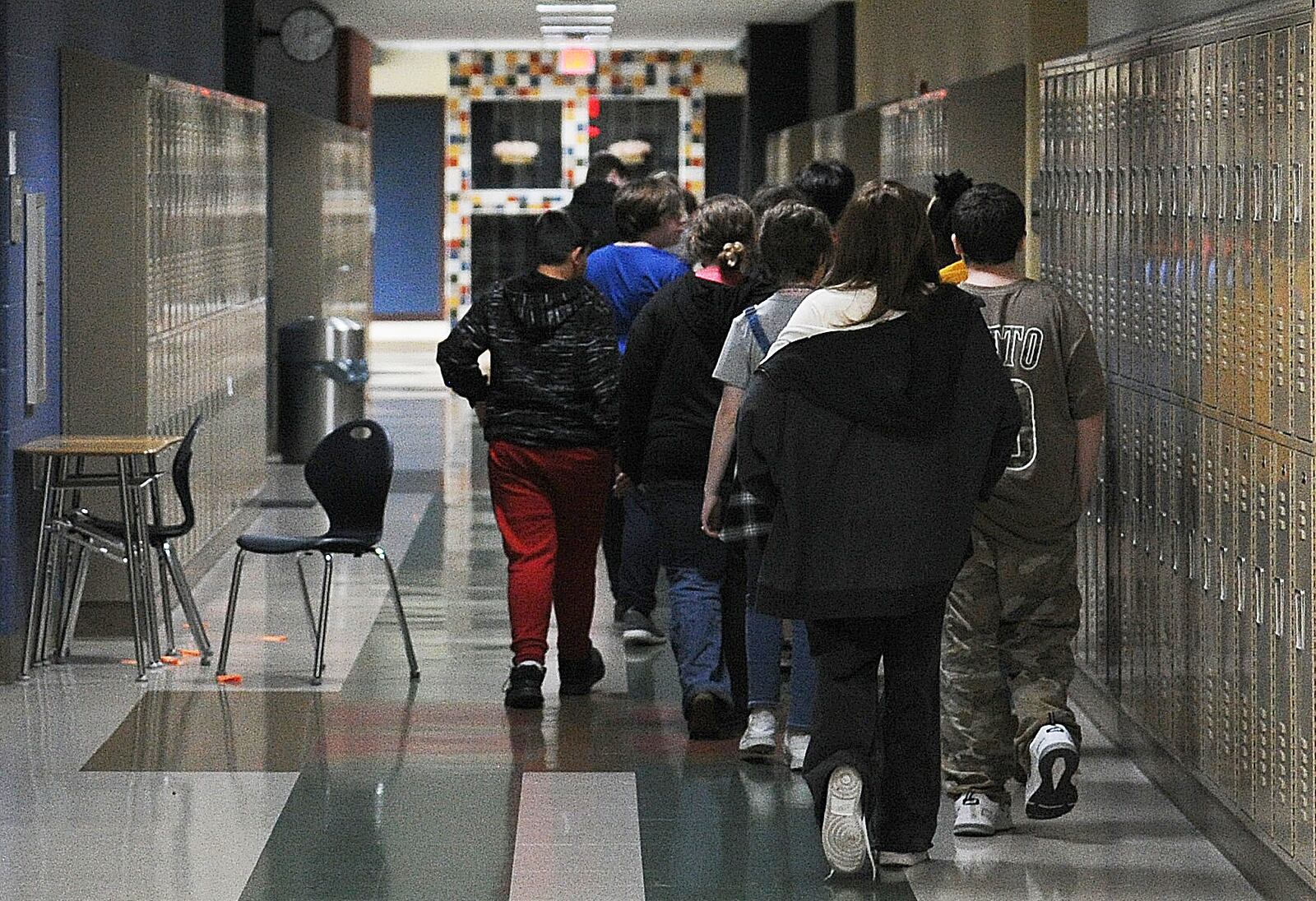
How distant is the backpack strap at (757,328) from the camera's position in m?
5.23

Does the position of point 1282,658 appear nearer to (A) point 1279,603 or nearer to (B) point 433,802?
(A) point 1279,603

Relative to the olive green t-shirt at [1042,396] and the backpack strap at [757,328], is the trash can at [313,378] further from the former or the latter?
the olive green t-shirt at [1042,396]

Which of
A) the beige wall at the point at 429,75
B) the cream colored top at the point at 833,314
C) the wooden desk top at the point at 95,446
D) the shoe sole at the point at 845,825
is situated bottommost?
the shoe sole at the point at 845,825

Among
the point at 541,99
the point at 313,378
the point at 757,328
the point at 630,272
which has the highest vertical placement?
the point at 541,99

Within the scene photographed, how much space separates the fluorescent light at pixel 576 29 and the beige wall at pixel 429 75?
7330 mm

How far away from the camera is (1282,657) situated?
4.18 meters

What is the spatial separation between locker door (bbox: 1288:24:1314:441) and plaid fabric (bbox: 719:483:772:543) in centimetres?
114

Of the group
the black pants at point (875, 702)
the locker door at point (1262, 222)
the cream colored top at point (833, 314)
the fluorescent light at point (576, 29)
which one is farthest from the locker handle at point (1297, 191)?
the fluorescent light at point (576, 29)

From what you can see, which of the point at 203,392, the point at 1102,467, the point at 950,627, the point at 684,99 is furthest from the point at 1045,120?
the point at 684,99

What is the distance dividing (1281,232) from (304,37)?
31.5 ft

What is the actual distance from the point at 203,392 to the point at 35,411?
1.84 meters

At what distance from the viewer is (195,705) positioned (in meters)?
6.23

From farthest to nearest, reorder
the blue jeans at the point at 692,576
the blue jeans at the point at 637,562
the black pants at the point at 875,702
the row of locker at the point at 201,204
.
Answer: the row of locker at the point at 201,204, the blue jeans at the point at 637,562, the blue jeans at the point at 692,576, the black pants at the point at 875,702

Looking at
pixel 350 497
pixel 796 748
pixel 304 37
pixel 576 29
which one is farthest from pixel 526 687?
pixel 576 29
